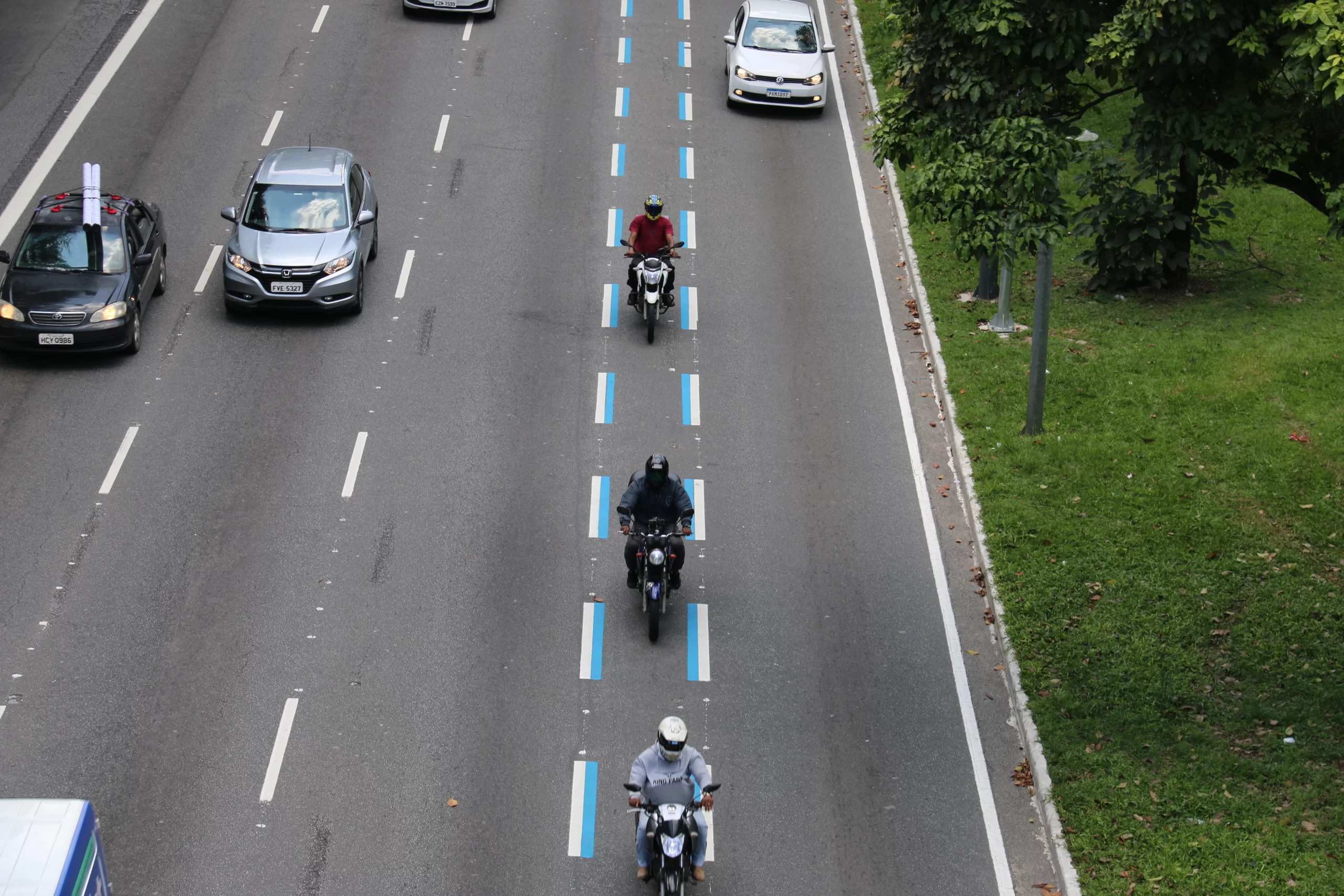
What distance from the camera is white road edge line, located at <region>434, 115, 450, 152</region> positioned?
27.7 m

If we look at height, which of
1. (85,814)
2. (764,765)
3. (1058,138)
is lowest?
(764,765)

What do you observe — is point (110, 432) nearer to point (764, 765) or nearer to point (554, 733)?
point (554, 733)

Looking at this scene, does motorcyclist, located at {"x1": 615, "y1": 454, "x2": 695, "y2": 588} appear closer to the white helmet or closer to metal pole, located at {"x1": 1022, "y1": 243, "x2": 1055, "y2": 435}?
the white helmet

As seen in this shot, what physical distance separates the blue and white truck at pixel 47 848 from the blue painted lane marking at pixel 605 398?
10579 millimetres

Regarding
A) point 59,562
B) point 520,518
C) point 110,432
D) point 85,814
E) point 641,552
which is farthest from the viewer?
point 110,432

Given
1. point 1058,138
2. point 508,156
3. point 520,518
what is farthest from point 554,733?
point 508,156

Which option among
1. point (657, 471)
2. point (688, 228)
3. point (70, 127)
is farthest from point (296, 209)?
point (657, 471)

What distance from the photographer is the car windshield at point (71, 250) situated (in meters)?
20.8

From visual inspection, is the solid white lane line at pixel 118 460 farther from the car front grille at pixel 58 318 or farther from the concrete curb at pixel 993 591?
the concrete curb at pixel 993 591

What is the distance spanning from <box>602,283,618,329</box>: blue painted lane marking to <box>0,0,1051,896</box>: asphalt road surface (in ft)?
0.27

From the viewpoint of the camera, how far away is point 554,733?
1406cm

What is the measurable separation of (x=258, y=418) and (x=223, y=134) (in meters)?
10.2

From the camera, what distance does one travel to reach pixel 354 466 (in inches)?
722

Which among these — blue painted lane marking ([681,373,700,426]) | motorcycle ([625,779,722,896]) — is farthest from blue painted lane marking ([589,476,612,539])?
motorcycle ([625,779,722,896])
